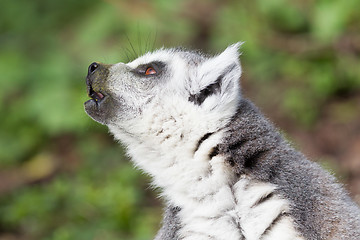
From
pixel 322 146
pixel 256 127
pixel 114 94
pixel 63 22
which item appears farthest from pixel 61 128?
pixel 256 127

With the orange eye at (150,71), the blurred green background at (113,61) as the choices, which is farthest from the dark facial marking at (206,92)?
the blurred green background at (113,61)

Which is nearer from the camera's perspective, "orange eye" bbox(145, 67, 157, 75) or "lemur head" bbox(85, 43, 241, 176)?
"lemur head" bbox(85, 43, 241, 176)

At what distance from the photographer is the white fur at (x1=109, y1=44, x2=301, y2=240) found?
3.18 meters

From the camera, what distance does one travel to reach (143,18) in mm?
8359

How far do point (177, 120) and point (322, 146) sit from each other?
393cm

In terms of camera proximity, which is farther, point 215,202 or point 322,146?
point 322,146

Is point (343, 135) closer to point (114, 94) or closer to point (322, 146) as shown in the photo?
point (322, 146)

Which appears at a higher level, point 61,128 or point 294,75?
point 294,75

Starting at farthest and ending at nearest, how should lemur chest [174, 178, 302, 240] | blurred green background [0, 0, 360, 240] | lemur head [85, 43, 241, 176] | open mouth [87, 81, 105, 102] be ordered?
1. blurred green background [0, 0, 360, 240]
2. open mouth [87, 81, 105, 102]
3. lemur head [85, 43, 241, 176]
4. lemur chest [174, 178, 302, 240]

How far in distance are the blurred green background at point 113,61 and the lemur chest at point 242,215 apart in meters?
2.63

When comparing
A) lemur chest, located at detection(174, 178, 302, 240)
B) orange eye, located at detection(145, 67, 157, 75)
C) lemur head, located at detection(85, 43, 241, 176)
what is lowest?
lemur chest, located at detection(174, 178, 302, 240)

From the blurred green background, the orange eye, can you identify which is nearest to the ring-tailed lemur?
the orange eye

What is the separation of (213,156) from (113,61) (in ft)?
13.8

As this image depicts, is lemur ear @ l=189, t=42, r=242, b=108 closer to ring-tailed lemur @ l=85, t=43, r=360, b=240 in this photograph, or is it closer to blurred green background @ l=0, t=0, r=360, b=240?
ring-tailed lemur @ l=85, t=43, r=360, b=240
